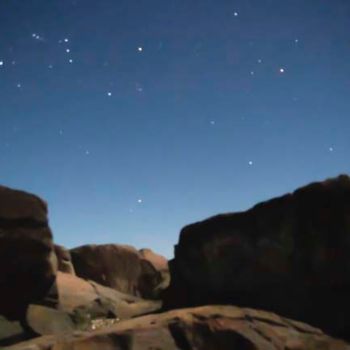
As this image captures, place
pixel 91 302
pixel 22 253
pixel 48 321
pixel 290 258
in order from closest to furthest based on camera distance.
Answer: pixel 48 321 → pixel 290 258 → pixel 22 253 → pixel 91 302

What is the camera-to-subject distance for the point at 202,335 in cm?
936

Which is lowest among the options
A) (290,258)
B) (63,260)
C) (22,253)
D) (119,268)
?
(290,258)

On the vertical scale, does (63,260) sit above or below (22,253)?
below

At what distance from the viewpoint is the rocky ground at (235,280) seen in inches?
394

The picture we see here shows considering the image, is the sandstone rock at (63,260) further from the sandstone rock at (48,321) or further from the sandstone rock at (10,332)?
the sandstone rock at (10,332)

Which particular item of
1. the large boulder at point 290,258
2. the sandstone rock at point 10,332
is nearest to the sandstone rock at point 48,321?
the sandstone rock at point 10,332

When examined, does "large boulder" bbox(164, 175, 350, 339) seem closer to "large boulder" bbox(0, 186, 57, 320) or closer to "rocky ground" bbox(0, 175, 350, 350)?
"rocky ground" bbox(0, 175, 350, 350)

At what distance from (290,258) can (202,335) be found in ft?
18.1

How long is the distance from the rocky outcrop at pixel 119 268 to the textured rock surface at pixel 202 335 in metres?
16.0

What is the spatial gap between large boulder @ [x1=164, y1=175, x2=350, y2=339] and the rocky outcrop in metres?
11.9

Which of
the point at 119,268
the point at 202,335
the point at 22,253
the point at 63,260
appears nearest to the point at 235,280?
the point at 202,335

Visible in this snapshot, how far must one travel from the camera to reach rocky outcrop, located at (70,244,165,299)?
88.4ft

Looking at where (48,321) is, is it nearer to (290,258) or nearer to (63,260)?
(290,258)

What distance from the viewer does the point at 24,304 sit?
14.3m
